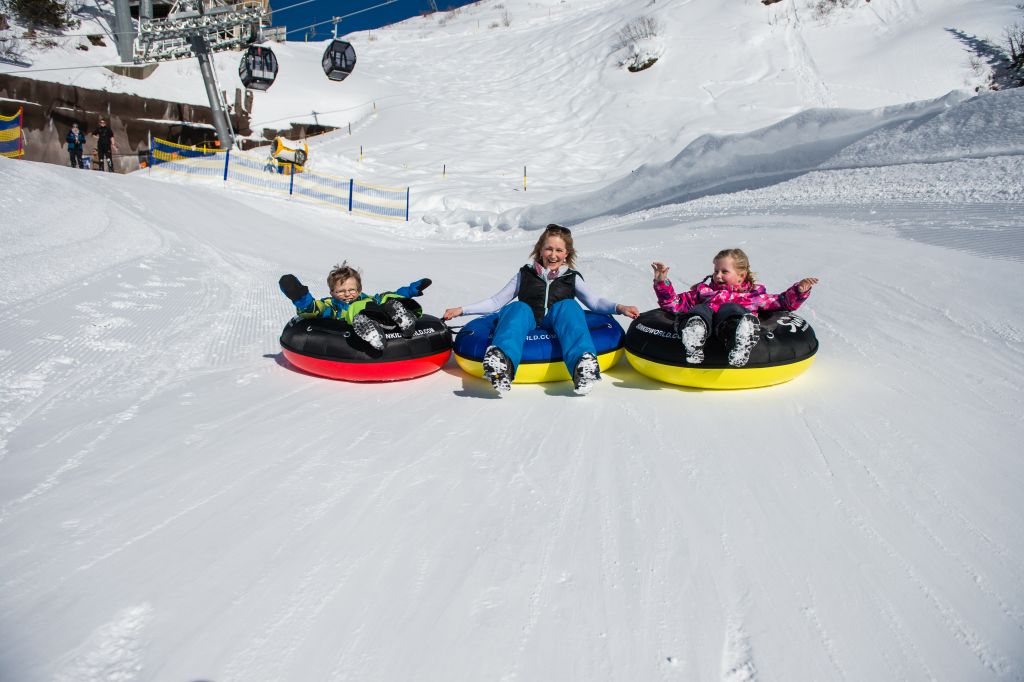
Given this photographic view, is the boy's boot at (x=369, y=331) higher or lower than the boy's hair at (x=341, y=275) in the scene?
lower

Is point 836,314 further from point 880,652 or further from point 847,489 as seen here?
point 880,652

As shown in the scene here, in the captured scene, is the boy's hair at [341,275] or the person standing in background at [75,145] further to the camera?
the person standing in background at [75,145]

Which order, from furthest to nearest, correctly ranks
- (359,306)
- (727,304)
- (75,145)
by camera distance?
(75,145) → (359,306) → (727,304)

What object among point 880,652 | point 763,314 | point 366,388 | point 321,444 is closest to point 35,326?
point 366,388

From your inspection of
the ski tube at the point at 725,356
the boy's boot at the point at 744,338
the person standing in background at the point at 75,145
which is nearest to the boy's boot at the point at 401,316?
the ski tube at the point at 725,356

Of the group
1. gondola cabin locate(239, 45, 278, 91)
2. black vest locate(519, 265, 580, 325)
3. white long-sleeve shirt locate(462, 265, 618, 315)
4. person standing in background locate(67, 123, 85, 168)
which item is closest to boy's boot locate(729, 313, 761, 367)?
white long-sleeve shirt locate(462, 265, 618, 315)

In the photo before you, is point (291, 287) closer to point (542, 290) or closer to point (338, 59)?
point (542, 290)

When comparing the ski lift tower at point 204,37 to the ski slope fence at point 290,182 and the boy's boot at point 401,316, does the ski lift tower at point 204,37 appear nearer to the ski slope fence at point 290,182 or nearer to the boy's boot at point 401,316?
the ski slope fence at point 290,182

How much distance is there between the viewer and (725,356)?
3217 mm

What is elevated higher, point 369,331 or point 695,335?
point 695,335

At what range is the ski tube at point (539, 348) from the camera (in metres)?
3.51

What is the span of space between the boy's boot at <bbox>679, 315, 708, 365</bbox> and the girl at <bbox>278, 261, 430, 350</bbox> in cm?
148

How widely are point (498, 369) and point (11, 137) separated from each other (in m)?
18.7

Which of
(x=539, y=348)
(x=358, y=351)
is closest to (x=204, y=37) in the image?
(x=358, y=351)
